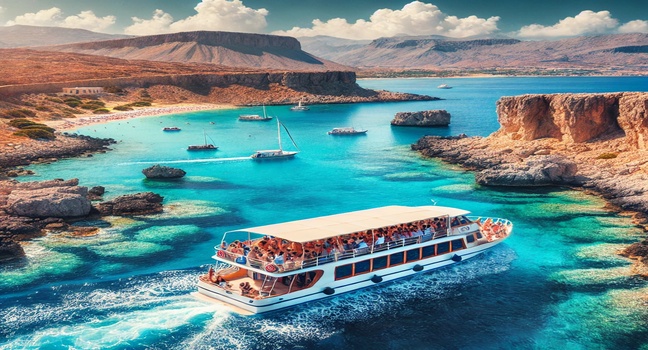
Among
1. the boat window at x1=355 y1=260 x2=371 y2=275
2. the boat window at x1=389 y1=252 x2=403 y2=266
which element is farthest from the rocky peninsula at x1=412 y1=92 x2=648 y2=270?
the boat window at x1=355 y1=260 x2=371 y2=275

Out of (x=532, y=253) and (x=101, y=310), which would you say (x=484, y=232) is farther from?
(x=101, y=310)

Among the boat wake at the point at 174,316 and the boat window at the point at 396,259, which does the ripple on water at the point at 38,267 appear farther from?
the boat window at the point at 396,259

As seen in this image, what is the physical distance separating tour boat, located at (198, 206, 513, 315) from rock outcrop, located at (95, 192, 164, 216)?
20001 mm

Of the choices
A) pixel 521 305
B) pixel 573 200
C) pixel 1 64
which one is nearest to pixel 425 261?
pixel 521 305

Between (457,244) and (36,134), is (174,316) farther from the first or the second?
(36,134)

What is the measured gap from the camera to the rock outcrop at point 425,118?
Result: 128 m

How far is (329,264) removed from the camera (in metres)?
35.3

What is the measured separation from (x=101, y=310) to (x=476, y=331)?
20771mm

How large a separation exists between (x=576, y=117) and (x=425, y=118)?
188 feet

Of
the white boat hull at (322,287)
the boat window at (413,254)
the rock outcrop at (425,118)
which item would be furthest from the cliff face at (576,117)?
the rock outcrop at (425,118)

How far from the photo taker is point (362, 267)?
36.8 m

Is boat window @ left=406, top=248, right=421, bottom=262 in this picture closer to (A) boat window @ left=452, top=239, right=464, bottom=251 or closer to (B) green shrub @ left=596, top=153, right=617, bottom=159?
(A) boat window @ left=452, top=239, right=464, bottom=251

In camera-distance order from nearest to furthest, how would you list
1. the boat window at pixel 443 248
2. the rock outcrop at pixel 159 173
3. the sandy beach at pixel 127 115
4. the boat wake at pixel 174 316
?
the boat wake at pixel 174 316 → the boat window at pixel 443 248 → the rock outcrop at pixel 159 173 → the sandy beach at pixel 127 115

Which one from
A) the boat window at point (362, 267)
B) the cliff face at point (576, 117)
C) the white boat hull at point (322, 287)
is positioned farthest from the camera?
the cliff face at point (576, 117)
